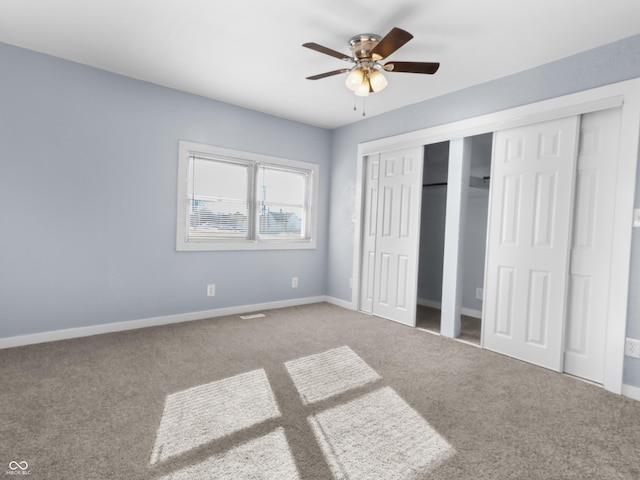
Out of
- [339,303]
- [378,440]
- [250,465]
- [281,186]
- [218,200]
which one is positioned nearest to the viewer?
[250,465]

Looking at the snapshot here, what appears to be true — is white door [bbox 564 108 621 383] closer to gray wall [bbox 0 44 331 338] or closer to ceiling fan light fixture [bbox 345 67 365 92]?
ceiling fan light fixture [bbox 345 67 365 92]

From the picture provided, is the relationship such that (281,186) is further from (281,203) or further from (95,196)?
(95,196)

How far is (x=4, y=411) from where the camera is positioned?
1976 millimetres

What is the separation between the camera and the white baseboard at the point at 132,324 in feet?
9.87

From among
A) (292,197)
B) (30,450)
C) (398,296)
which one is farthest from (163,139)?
(398,296)

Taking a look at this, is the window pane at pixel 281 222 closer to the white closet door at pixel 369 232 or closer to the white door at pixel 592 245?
the white closet door at pixel 369 232

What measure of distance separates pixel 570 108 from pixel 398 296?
8.16 feet

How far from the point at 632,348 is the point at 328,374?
220cm

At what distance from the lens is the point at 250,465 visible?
5.25ft

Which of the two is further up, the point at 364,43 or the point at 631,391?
the point at 364,43

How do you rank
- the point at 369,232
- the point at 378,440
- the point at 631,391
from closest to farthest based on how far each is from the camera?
the point at 378,440 < the point at 631,391 < the point at 369,232

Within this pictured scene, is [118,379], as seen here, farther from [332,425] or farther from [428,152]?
[428,152]

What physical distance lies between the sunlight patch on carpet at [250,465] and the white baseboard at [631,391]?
8.08 ft

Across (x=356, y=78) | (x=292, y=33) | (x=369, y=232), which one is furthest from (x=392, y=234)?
(x=292, y=33)
